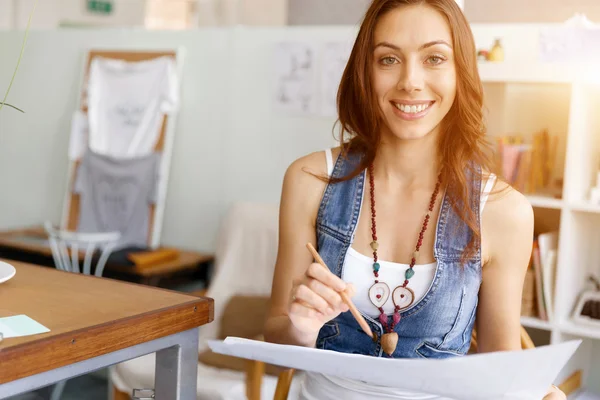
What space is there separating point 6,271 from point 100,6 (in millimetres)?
6046

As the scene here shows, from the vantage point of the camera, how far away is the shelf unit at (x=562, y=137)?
2.56 meters

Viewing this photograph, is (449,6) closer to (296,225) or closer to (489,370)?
(296,225)

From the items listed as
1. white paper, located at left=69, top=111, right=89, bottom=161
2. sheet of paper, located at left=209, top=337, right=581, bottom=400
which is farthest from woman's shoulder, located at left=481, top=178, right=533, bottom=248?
white paper, located at left=69, top=111, right=89, bottom=161

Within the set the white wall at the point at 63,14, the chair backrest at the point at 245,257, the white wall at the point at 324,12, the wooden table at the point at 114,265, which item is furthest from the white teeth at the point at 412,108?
the white wall at the point at 63,14

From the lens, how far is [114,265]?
3.78 meters

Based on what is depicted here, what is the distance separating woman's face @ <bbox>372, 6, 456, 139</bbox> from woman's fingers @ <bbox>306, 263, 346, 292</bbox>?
0.43 m

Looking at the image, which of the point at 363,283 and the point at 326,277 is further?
the point at 363,283

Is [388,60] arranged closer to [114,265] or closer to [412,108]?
[412,108]

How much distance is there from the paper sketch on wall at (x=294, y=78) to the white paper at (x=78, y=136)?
52.5 inches

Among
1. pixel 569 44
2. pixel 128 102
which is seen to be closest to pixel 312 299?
pixel 569 44

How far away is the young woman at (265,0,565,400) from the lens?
1532 millimetres

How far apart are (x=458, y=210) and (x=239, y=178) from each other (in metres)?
2.37

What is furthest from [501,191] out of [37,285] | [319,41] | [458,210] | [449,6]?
[319,41]

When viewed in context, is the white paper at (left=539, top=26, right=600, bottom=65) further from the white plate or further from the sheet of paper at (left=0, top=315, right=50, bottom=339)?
the sheet of paper at (left=0, top=315, right=50, bottom=339)
